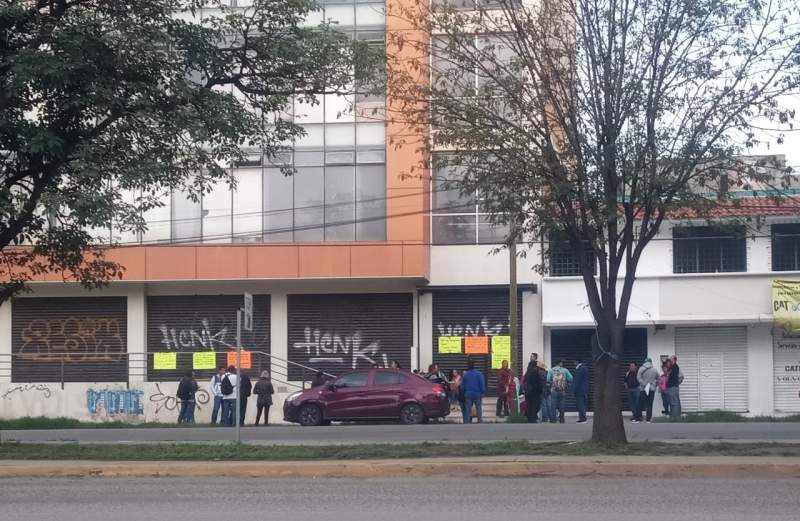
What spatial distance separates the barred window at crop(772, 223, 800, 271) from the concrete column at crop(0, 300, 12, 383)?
22990 millimetres

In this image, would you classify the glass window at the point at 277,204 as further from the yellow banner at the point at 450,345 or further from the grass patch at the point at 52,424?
the grass patch at the point at 52,424

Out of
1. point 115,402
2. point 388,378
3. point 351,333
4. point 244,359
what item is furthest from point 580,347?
point 115,402

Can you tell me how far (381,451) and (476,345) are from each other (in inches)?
679

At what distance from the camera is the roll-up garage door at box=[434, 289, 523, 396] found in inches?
1302

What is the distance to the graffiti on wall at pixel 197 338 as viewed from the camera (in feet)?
111

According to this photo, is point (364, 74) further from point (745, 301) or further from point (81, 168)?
point (745, 301)

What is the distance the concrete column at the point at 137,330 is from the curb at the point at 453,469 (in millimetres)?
18587

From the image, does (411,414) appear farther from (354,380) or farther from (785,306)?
(785,306)

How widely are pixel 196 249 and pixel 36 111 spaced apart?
1572 centimetres

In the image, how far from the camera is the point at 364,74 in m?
16.6

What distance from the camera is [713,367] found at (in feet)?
105

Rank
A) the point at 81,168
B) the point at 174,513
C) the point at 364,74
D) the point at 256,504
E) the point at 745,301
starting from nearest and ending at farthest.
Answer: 1. the point at 174,513
2. the point at 256,504
3. the point at 81,168
4. the point at 364,74
5. the point at 745,301

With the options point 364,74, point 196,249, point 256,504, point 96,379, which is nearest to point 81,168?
point 364,74

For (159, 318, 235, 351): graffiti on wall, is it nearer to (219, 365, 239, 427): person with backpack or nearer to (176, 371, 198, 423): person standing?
(176, 371, 198, 423): person standing
